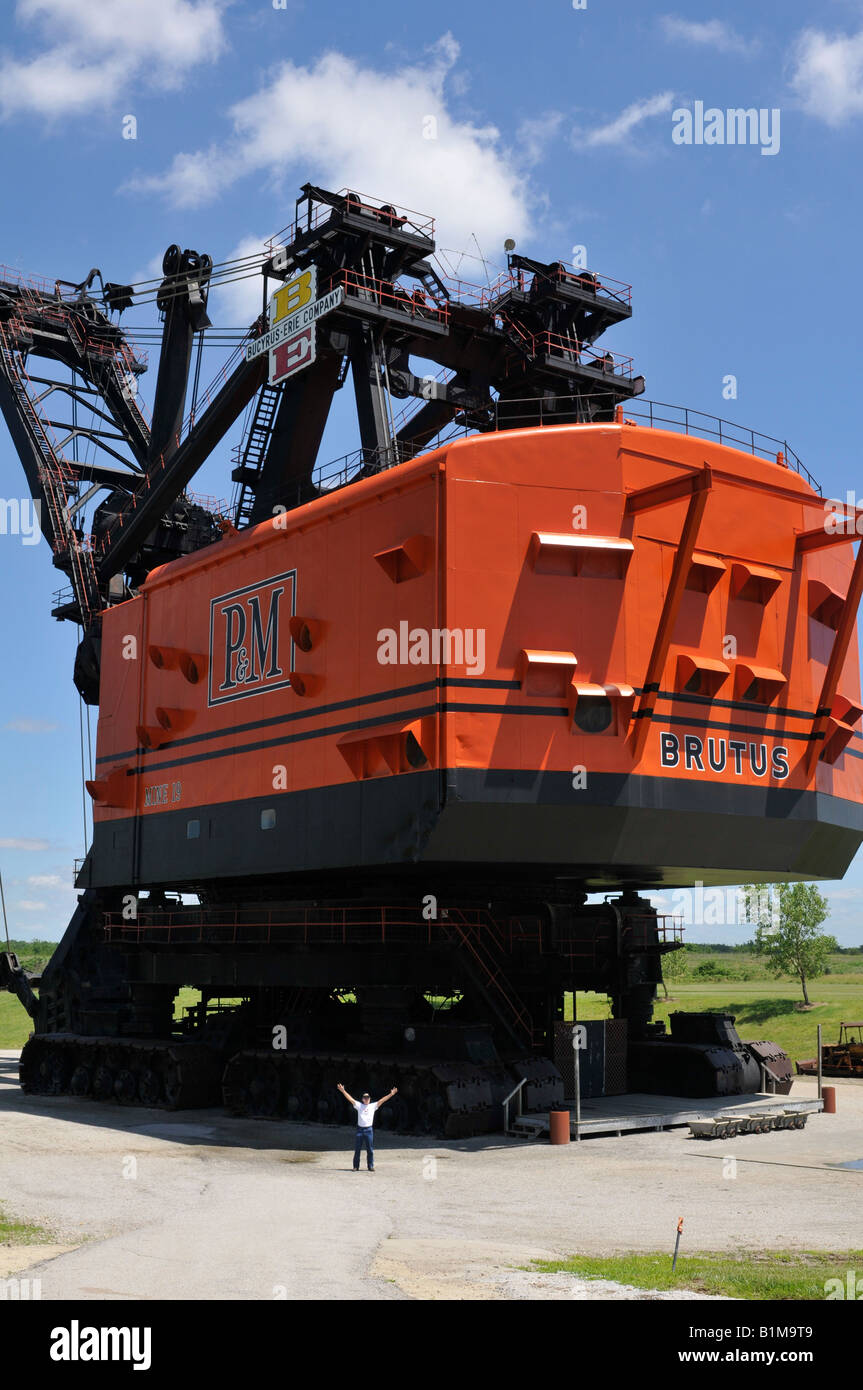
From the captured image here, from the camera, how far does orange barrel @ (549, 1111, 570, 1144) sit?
66.1ft

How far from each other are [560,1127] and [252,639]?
1101 centimetres

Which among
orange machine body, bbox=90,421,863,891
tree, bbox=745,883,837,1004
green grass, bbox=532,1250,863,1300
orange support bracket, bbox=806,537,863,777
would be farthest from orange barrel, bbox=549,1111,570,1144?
tree, bbox=745,883,837,1004

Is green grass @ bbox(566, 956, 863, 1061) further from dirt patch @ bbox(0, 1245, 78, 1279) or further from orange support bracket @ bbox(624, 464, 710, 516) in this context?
dirt patch @ bbox(0, 1245, 78, 1279)

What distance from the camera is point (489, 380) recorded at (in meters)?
30.9

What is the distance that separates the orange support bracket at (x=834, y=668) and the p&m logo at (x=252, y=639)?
9.61 meters

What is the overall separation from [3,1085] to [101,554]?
47.5 feet

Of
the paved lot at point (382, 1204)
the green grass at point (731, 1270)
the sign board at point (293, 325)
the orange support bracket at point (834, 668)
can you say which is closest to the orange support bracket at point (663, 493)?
the orange support bracket at point (834, 668)

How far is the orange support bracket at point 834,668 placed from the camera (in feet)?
74.9

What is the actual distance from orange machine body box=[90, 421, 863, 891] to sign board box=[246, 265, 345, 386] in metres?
4.54

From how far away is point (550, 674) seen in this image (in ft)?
67.1

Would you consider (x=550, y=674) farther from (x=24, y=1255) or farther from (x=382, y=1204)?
(x=24, y=1255)

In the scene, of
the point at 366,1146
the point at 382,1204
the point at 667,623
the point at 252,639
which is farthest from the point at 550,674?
the point at 382,1204
